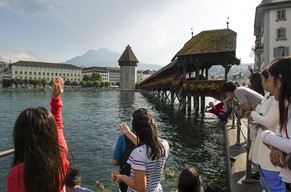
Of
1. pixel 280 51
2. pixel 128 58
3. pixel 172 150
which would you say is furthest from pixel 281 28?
pixel 128 58

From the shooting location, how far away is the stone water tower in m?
101

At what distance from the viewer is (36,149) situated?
81.1 inches

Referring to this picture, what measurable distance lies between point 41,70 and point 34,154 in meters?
158

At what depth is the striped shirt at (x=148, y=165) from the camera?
119 inches

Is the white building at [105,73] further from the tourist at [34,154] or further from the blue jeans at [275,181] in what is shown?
the tourist at [34,154]

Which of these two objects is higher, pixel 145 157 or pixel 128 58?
pixel 128 58

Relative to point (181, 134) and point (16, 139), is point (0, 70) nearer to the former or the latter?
point (181, 134)

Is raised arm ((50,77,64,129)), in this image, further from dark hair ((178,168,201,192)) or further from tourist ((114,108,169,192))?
dark hair ((178,168,201,192))

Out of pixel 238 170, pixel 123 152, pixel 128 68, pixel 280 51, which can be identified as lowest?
pixel 238 170

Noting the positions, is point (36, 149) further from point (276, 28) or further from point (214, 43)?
point (276, 28)

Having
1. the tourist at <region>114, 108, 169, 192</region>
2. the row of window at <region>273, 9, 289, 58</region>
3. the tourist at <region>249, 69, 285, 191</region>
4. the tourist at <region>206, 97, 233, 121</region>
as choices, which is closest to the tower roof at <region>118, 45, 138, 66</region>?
the row of window at <region>273, 9, 289, 58</region>

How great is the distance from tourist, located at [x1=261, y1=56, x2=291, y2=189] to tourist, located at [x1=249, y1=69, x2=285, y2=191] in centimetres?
46

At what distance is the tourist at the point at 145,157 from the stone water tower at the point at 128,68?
3866 inches

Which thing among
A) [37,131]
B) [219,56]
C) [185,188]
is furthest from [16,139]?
[219,56]
